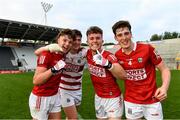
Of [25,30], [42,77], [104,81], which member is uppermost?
[25,30]

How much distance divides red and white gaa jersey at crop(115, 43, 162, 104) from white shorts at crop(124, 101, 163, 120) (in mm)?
60

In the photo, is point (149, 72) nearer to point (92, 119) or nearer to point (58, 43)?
point (58, 43)

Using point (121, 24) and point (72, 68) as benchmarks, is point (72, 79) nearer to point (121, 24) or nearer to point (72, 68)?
point (72, 68)

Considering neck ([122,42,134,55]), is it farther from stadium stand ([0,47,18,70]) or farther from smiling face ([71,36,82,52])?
stadium stand ([0,47,18,70])

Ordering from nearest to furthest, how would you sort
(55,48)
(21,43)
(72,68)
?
(55,48) → (72,68) → (21,43)

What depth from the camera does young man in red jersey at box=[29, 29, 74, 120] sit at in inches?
195

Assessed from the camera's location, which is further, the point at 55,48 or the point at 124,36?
the point at 55,48

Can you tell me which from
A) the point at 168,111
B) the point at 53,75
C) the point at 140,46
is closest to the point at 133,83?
the point at 140,46

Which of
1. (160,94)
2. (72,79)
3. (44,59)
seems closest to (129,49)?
(160,94)

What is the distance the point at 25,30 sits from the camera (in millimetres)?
48562

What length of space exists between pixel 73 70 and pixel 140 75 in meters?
1.91

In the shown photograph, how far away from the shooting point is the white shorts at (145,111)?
445 centimetres

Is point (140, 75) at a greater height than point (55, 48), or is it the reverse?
point (55, 48)

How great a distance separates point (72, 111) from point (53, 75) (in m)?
1.41
